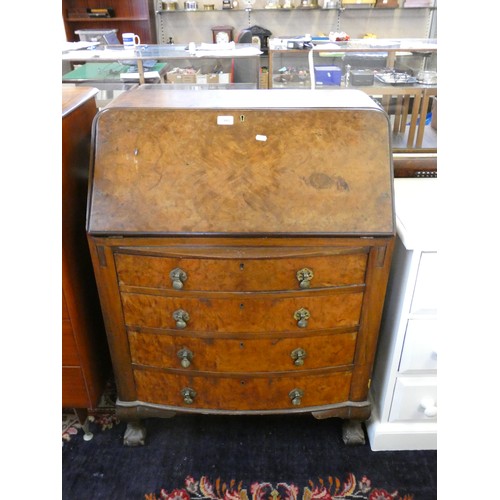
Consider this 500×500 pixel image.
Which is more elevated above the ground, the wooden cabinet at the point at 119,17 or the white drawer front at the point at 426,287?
the wooden cabinet at the point at 119,17

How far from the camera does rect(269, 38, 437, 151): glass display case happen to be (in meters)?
2.48

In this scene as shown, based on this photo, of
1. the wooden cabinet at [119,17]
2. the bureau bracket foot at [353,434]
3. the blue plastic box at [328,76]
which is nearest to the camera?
the bureau bracket foot at [353,434]

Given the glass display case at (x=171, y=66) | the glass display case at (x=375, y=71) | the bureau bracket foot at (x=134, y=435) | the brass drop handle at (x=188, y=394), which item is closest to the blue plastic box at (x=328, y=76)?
the glass display case at (x=375, y=71)

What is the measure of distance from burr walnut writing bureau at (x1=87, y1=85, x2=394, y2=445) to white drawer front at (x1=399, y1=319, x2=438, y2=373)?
0.42 feet

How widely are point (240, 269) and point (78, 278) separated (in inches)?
20.9

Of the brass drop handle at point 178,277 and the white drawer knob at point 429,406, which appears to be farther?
the white drawer knob at point 429,406

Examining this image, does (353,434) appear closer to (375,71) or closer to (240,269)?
(240,269)

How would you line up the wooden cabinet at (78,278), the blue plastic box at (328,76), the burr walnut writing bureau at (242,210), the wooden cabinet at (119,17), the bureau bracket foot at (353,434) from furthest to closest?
the wooden cabinet at (119,17) < the blue plastic box at (328,76) < the bureau bracket foot at (353,434) < the wooden cabinet at (78,278) < the burr walnut writing bureau at (242,210)

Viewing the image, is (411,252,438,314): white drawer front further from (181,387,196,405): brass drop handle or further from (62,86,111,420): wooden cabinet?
(62,86,111,420): wooden cabinet

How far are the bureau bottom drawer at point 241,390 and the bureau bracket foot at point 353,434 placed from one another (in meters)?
0.15

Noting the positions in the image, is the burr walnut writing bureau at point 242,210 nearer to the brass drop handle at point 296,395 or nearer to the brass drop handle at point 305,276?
the brass drop handle at point 305,276

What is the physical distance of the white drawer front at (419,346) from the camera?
131cm
